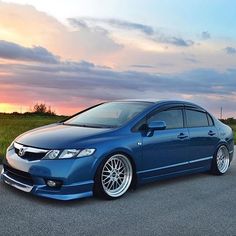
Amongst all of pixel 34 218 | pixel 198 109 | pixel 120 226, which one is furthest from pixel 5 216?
pixel 198 109

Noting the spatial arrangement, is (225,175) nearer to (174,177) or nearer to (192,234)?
(174,177)

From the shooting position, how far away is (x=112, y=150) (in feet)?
21.0

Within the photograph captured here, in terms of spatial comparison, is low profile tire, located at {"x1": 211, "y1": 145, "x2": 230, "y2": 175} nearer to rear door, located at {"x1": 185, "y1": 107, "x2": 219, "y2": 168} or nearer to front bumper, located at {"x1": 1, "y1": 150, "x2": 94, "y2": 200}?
rear door, located at {"x1": 185, "y1": 107, "x2": 219, "y2": 168}

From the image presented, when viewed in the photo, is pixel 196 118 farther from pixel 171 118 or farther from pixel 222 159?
pixel 222 159

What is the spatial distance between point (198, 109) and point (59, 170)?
12.3 feet

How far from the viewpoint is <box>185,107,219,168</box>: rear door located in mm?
8109

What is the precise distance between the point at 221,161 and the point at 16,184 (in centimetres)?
448

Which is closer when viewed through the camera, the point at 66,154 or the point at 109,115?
the point at 66,154

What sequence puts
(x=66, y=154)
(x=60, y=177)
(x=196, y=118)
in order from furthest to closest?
(x=196, y=118) → (x=66, y=154) → (x=60, y=177)

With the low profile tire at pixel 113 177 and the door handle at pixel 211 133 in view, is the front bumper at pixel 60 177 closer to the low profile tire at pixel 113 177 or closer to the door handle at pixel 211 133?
the low profile tire at pixel 113 177

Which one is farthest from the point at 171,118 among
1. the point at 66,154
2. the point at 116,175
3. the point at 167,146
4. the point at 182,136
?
the point at 66,154

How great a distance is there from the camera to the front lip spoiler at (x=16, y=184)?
20.2 ft

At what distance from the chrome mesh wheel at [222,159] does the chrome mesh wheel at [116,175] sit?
2779 mm

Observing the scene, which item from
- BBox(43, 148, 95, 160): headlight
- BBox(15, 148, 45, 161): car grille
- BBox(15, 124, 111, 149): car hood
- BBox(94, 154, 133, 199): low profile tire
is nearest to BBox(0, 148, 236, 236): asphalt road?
BBox(94, 154, 133, 199): low profile tire
